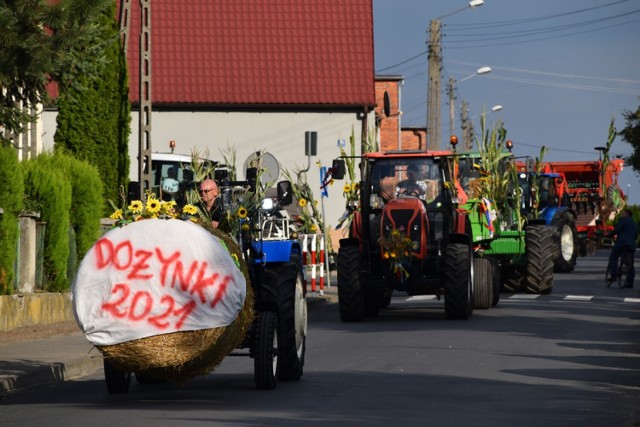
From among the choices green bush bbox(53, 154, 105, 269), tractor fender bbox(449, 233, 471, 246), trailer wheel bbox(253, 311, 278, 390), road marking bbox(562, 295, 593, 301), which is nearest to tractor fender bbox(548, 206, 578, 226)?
road marking bbox(562, 295, 593, 301)

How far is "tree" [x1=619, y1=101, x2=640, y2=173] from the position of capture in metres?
75.9

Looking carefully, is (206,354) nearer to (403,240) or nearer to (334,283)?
(403,240)

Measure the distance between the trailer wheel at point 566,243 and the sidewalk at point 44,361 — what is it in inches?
840

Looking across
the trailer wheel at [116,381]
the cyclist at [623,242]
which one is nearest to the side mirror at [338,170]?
the trailer wheel at [116,381]

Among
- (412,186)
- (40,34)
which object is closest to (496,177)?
(412,186)

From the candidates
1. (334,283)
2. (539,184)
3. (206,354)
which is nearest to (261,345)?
(206,354)

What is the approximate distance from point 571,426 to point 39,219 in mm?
13915

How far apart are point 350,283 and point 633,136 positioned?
55174 millimetres

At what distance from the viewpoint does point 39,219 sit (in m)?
23.7

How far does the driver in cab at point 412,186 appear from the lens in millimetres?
24109

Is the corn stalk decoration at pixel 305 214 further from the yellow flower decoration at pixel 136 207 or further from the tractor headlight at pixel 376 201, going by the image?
the yellow flower decoration at pixel 136 207

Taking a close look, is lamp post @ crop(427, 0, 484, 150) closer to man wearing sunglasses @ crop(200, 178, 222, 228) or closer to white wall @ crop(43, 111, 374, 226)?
white wall @ crop(43, 111, 374, 226)

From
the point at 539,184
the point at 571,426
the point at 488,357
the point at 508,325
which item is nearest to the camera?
the point at 571,426

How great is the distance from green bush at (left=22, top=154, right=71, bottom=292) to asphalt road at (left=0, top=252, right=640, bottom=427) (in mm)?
4510
